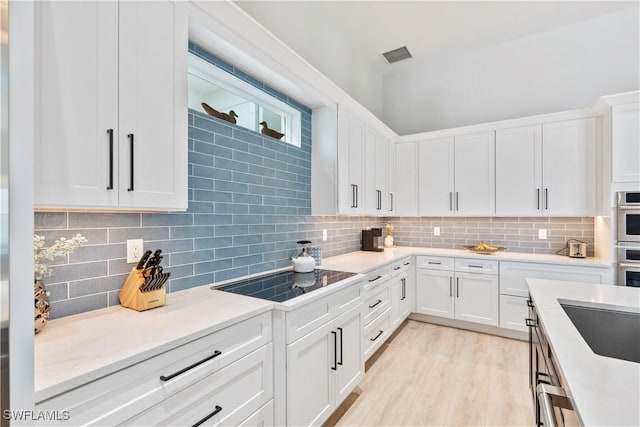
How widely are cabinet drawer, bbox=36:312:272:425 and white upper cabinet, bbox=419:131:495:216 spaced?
10.8 ft

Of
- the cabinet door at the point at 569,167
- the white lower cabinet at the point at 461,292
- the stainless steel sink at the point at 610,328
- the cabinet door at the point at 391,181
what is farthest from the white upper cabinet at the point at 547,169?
the stainless steel sink at the point at 610,328

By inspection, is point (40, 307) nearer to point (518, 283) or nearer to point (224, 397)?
point (224, 397)

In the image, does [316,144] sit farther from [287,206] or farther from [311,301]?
[311,301]

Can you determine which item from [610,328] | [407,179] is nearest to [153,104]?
[610,328]

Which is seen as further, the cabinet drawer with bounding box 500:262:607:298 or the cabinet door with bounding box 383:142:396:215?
the cabinet door with bounding box 383:142:396:215

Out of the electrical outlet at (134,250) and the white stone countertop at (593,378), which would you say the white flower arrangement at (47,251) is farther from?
the white stone countertop at (593,378)

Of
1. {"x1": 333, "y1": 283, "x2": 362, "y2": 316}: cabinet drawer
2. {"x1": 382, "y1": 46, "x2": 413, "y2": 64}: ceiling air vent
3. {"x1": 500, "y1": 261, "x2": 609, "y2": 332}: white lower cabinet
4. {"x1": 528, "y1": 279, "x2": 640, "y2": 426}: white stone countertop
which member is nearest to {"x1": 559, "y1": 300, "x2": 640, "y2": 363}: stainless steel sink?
{"x1": 528, "y1": 279, "x2": 640, "y2": 426}: white stone countertop

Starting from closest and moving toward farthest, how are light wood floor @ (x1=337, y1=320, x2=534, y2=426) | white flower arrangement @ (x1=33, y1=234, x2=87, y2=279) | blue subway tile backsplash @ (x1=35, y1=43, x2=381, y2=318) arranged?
1. white flower arrangement @ (x1=33, y1=234, x2=87, y2=279)
2. blue subway tile backsplash @ (x1=35, y1=43, x2=381, y2=318)
3. light wood floor @ (x1=337, y1=320, x2=534, y2=426)

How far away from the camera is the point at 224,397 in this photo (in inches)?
50.0

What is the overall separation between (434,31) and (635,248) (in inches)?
122

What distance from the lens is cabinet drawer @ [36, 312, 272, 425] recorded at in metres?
0.84

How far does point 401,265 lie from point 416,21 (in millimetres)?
2847

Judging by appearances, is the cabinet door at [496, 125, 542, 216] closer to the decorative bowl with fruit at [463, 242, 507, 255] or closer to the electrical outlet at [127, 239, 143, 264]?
the decorative bowl with fruit at [463, 242, 507, 255]

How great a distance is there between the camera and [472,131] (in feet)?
12.2
